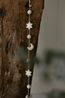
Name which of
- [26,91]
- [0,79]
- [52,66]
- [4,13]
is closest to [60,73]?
[52,66]

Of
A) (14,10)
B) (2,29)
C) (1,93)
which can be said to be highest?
(14,10)

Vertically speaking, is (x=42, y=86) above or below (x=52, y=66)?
below

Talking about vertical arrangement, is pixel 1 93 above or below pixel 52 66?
below

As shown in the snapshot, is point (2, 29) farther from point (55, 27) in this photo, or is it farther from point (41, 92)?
point (41, 92)

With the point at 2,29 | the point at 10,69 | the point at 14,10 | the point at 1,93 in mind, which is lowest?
the point at 1,93

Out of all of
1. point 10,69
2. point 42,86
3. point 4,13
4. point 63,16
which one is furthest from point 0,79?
point 63,16

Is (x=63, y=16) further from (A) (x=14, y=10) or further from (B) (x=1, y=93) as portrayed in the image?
(B) (x=1, y=93)

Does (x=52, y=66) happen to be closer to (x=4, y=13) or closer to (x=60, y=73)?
(x=60, y=73)
